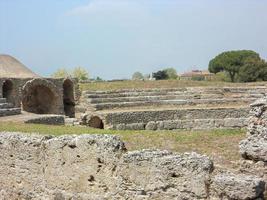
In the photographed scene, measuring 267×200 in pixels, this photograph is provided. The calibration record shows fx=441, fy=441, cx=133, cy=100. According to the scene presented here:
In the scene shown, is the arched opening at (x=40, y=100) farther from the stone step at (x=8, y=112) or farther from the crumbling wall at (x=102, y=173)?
the crumbling wall at (x=102, y=173)

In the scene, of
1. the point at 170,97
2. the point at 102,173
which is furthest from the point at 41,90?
the point at 102,173

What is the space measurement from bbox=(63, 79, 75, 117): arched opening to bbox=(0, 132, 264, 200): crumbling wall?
23.8 m

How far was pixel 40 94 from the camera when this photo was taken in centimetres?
3244

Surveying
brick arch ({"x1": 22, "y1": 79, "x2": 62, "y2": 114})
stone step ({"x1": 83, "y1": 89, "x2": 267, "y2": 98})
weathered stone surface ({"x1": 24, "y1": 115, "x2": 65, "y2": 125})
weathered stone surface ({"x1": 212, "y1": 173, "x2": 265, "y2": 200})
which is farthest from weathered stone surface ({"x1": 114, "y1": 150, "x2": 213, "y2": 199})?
stone step ({"x1": 83, "y1": 89, "x2": 267, "y2": 98})

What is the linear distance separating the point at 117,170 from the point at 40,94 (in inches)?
1023

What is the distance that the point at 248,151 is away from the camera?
7113mm

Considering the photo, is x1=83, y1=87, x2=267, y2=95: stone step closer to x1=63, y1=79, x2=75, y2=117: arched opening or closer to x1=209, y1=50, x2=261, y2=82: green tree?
x1=63, y1=79, x2=75, y2=117: arched opening

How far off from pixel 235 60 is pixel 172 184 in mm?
60512

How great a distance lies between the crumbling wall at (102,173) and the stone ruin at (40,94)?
59.9 ft

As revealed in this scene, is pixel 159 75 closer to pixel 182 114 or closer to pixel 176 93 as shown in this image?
pixel 176 93

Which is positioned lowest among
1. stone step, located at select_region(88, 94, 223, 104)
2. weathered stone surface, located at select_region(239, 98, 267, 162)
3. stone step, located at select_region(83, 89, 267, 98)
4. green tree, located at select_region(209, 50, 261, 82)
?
stone step, located at select_region(88, 94, 223, 104)

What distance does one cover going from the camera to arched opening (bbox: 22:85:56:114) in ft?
102

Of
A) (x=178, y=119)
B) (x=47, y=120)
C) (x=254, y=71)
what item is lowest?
(x=178, y=119)

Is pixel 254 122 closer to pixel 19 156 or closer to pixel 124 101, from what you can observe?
pixel 19 156
